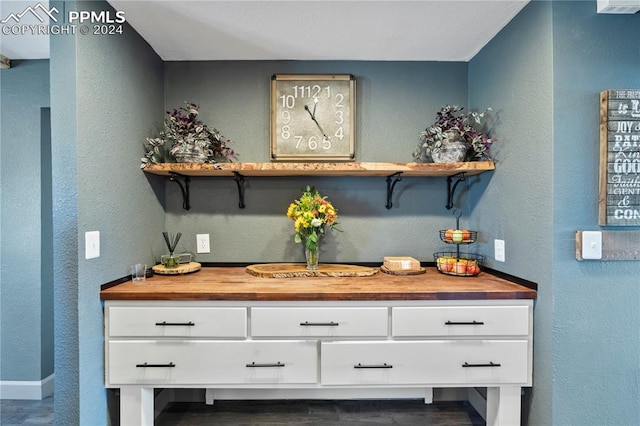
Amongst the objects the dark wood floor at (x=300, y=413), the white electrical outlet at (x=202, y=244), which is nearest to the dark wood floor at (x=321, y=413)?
the dark wood floor at (x=300, y=413)

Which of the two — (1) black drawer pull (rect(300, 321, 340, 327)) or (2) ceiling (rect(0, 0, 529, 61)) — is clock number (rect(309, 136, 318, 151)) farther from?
(1) black drawer pull (rect(300, 321, 340, 327))

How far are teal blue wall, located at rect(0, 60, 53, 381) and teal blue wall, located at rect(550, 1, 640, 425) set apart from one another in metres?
3.15

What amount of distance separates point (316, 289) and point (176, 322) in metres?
0.70

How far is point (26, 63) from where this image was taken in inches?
83.7

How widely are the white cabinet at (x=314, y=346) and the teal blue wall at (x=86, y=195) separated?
4.4 inches

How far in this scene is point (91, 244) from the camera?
4.63 feet

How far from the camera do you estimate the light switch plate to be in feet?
4.45

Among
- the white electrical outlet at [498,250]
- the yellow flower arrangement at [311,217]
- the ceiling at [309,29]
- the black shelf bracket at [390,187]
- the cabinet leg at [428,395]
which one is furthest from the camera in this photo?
the black shelf bracket at [390,187]

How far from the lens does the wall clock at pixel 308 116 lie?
208 centimetres

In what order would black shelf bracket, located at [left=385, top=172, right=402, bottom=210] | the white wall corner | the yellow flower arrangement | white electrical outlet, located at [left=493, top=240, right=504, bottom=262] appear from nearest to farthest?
the white wall corner < white electrical outlet, located at [left=493, top=240, right=504, bottom=262] < the yellow flower arrangement < black shelf bracket, located at [left=385, top=172, right=402, bottom=210]

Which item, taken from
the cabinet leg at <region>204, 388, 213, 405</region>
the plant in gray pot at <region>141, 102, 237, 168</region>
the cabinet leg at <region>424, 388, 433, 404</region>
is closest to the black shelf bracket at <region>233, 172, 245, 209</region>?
the plant in gray pot at <region>141, 102, 237, 168</region>

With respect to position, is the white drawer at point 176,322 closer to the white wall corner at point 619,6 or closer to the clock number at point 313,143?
the clock number at point 313,143

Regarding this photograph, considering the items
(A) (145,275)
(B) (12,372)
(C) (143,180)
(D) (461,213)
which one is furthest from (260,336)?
(B) (12,372)

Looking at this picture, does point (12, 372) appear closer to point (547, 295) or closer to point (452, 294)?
point (452, 294)
